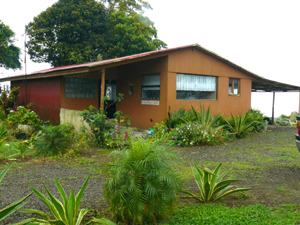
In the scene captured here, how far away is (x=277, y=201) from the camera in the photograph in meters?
4.25

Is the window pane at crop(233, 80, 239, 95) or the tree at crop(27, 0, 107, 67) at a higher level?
the tree at crop(27, 0, 107, 67)

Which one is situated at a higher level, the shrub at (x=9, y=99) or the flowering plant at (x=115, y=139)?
the shrub at (x=9, y=99)

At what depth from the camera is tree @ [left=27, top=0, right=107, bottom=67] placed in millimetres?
22781

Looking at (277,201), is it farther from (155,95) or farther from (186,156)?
(155,95)

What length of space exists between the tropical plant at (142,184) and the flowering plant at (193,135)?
6.10 metres

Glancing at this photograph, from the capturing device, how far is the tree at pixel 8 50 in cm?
2720

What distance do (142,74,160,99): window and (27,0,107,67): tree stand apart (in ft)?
38.8

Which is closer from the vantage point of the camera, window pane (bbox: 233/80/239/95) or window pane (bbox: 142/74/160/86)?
window pane (bbox: 142/74/160/86)

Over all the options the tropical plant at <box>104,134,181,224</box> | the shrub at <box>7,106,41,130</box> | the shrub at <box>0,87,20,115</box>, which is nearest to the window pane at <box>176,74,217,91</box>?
the shrub at <box>7,106,41,130</box>

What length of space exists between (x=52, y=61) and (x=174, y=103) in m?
16.3

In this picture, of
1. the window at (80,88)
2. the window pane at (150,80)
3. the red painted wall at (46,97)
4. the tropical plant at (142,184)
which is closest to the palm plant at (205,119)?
the window pane at (150,80)

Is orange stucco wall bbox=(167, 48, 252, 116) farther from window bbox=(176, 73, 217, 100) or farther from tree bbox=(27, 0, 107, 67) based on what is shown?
tree bbox=(27, 0, 107, 67)

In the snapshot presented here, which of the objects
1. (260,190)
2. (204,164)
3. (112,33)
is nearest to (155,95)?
(204,164)

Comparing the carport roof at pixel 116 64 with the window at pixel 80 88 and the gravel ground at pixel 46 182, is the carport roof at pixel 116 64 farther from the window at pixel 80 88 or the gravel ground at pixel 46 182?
the gravel ground at pixel 46 182
